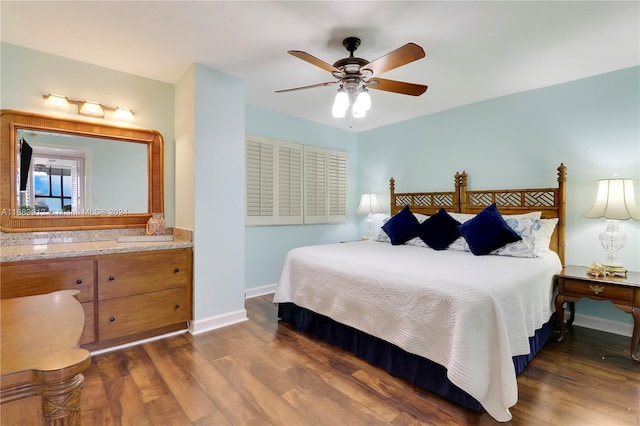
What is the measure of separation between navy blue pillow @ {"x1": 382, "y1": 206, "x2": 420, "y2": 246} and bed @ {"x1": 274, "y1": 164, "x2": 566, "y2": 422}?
9cm

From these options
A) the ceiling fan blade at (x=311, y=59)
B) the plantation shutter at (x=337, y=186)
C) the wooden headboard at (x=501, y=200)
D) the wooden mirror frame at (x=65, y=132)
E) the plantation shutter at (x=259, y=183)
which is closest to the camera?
the ceiling fan blade at (x=311, y=59)

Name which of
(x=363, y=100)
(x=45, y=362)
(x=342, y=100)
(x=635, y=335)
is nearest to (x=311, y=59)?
(x=342, y=100)

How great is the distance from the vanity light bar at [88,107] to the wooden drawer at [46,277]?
1375mm

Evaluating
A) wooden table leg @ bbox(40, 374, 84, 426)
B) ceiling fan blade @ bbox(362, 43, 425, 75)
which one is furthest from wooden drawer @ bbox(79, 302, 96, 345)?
ceiling fan blade @ bbox(362, 43, 425, 75)

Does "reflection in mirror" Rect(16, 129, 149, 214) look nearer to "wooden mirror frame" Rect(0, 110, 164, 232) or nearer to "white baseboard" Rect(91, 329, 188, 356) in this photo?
"wooden mirror frame" Rect(0, 110, 164, 232)

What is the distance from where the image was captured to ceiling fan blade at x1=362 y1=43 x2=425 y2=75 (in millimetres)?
1873

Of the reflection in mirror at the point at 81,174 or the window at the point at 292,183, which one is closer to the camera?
the reflection in mirror at the point at 81,174

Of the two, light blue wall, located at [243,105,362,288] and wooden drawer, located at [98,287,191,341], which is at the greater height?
light blue wall, located at [243,105,362,288]

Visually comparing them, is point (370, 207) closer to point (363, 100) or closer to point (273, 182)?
point (273, 182)

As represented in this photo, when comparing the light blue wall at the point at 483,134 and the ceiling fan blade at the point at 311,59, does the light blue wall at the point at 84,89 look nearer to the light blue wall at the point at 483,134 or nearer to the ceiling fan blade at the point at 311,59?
the light blue wall at the point at 483,134

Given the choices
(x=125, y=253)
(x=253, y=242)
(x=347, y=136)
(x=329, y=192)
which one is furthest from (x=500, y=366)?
(x=347, y=136)

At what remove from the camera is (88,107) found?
279cm

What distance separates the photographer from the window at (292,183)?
4.10 metres

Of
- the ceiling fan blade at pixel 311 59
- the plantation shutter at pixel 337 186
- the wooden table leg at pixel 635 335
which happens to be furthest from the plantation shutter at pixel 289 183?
the wooden table leg at pixel 635 335
